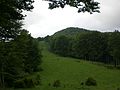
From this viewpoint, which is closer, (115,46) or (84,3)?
(84,3)

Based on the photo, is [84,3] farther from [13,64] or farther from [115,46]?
[115,46]

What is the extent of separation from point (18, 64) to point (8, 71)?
2596mm

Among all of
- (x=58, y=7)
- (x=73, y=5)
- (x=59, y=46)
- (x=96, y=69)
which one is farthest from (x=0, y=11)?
(x=59, y=46)

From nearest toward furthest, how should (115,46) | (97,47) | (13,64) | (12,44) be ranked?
(12,44), (13,64), (115,46), (97,47)

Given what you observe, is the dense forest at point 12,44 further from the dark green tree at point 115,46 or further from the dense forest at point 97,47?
the dense forest at point 97,47

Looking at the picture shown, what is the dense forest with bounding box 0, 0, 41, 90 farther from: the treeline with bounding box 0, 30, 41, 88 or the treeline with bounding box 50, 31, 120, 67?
the treeline with bounding box 50, 31, 120, 67

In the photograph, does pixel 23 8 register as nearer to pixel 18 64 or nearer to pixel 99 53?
pixel 18 64

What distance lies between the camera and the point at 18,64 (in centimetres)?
5081

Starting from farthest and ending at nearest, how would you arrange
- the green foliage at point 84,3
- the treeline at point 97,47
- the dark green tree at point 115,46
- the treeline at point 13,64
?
the treeline at point 97,47 < the dark green tree at point 115,46 < the treeline at point 13,64 < the green foliage at point 84,3

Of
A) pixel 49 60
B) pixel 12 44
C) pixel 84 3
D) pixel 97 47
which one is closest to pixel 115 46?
pixel 97 47

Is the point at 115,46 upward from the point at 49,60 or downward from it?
upward

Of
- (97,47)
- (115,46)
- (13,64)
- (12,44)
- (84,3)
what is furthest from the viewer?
(97,47)

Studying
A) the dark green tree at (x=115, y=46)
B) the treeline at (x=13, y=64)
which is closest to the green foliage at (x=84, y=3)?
the treeline at (x=13, y=64)

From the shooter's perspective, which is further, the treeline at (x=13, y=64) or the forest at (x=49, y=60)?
the treeline at (x=13, y=64)
